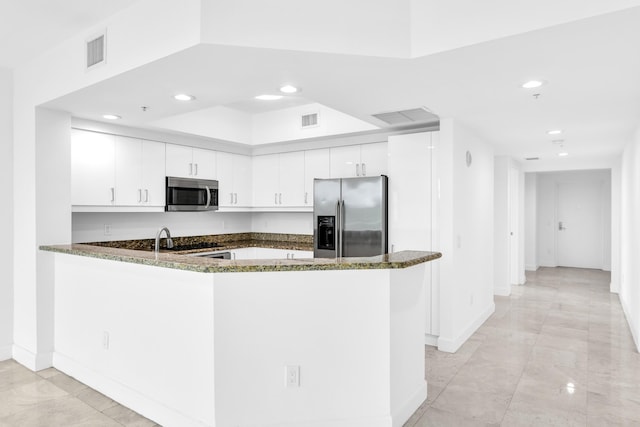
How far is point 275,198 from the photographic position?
5742mm

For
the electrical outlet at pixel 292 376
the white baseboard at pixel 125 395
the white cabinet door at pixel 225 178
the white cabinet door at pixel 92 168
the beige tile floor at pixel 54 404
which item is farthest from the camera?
the white cabinet door at pixel 225 178

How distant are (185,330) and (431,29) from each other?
2222 millimetres

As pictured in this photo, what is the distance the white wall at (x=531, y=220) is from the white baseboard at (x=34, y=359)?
880cm

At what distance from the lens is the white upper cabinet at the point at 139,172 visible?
431 centimetres

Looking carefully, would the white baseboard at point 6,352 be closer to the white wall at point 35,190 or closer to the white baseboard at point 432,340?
the white wall at point 35,190

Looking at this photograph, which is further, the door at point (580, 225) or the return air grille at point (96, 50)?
the door at point (580, 225)

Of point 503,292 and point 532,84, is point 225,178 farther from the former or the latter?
point 503,292

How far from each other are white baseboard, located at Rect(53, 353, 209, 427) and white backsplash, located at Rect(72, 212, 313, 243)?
1.44 meters

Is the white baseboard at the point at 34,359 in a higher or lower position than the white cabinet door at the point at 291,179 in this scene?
lower

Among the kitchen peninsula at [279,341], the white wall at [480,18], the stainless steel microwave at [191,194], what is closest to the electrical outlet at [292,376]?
the kitchen peninsula at [279,341]

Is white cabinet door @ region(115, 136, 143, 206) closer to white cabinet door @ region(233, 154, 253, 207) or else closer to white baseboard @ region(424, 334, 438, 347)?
white cabinet door @ region(233, 154, 253, 207)

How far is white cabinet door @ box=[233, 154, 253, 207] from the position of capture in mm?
5668

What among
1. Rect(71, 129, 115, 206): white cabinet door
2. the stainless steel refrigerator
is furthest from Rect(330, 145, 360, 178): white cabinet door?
Rect(71, 129, 115, 206): white cabinet door

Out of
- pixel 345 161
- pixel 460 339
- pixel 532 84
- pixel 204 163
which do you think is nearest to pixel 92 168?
pixel 204 163
